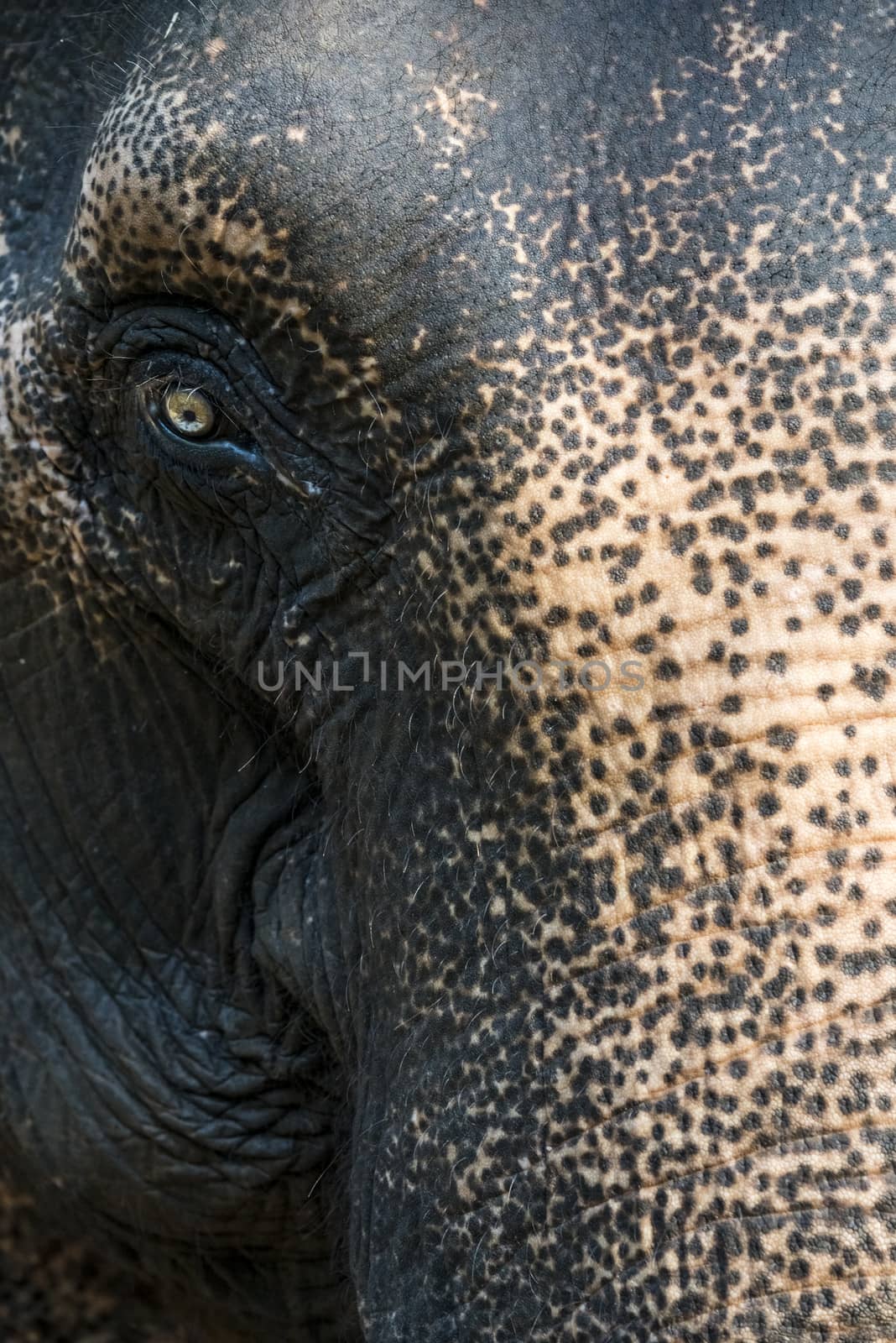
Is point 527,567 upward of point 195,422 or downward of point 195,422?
downward

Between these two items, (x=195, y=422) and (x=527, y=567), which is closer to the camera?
(x=527, y=567)

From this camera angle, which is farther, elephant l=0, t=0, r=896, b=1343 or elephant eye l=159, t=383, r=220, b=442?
elephant eye l=159, t=383, r=220, b=442

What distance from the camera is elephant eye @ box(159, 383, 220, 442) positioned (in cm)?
158

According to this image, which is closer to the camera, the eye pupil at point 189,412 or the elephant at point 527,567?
the elephant at point 527,567

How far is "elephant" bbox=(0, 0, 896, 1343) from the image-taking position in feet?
4.02

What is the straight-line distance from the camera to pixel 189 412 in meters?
1.59

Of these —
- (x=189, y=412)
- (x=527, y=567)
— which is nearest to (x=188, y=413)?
(x=189, y=412)

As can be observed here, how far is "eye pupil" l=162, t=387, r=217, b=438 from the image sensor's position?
1.58m

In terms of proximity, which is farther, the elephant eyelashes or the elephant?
the elephant eyelashes

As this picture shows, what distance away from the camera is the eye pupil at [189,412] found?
1.58 metres

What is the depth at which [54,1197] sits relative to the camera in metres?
2.12

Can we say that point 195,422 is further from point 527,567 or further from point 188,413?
point 527,567

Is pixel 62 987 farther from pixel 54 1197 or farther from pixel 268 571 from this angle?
pixel 268 571

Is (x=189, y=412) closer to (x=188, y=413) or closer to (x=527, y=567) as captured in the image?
(x=188, y=413)
